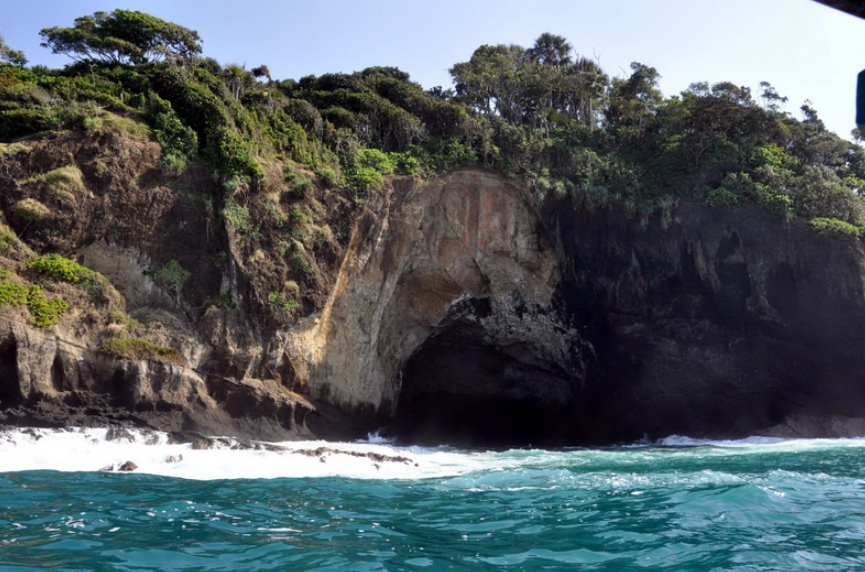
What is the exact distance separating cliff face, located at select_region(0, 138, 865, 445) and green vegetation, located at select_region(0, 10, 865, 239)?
704 mm

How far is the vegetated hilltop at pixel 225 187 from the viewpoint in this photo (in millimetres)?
14875

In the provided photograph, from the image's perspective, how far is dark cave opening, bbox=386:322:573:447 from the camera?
23141 millimetres

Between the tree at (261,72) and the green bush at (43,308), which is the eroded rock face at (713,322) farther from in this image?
the green bush at (43,308)

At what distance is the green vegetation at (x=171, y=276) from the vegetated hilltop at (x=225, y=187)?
0.04 m

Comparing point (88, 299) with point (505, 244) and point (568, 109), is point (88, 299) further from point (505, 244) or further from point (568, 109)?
point (568, 109)

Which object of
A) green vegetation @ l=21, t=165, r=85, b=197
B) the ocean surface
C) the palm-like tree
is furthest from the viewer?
the palm-like tree

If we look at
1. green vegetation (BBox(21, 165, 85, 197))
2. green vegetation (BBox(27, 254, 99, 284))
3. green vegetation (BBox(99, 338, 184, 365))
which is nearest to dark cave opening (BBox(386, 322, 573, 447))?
green vegetation (BBox(99, 338, 184, 365))

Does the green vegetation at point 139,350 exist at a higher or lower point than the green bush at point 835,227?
lower

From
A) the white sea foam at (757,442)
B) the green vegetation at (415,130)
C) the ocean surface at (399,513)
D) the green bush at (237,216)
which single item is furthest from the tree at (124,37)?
the white sea foam at (757,442)

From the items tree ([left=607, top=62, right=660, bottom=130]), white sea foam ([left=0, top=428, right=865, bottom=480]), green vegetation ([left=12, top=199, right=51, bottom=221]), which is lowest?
white sea foam ([left=0, top=428, right=865, bottom=480])

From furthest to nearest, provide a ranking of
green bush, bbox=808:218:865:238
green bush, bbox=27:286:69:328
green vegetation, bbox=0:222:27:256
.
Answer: green bush, bbox=808:218:865:238
green vegetation, bbox=0:222:27:256
green bush, bbox=27:286:69:328

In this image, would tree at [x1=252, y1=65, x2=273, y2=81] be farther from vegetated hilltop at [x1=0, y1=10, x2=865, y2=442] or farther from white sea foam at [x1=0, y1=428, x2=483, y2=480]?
white sea foam at [x1=0, y1=428, x2=483, y2=480]

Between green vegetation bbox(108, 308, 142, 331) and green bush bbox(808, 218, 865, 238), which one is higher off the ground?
green bush bbox(808, 218, 865, 238)

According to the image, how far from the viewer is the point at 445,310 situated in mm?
22031
